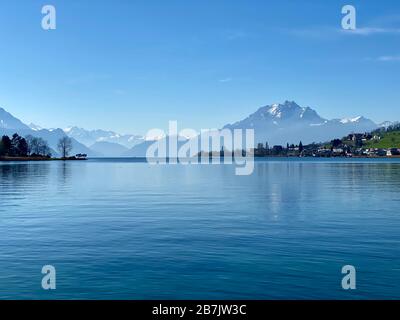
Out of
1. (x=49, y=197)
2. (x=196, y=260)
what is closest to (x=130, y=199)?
(x=49, y=197)

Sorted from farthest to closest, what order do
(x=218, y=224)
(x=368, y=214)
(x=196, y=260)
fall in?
(x=368, y=214)
(x=218, y=224)
(x=196, y=260)

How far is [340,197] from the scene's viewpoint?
78.8 m

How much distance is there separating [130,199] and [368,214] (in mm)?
39276

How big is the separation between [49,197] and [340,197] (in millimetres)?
50393

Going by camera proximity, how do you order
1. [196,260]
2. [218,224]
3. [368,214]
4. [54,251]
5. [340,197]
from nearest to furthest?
[196,260]
[54,251]
[218,224]
[368,214]
[340,197]

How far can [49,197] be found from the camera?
81.2 m

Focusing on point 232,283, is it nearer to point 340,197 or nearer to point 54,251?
point 54,251
